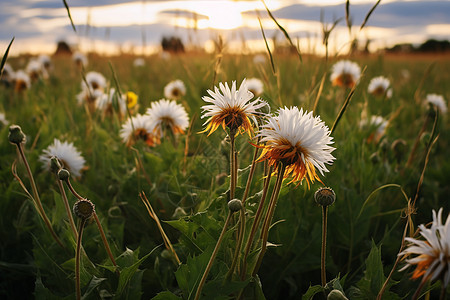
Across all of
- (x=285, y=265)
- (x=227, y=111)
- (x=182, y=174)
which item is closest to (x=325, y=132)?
(x=227, y=111)

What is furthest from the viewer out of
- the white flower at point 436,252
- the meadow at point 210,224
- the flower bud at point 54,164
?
the flower bud at point 54,164

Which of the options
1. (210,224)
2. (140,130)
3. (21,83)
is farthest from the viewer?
(21,83)

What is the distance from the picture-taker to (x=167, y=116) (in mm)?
1361

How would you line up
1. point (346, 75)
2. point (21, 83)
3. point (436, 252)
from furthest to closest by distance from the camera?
1. point (21, 83)
2. point (346, 75)
3. point (436, 252)

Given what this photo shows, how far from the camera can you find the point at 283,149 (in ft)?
2.21

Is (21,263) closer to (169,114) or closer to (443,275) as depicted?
(169,114)

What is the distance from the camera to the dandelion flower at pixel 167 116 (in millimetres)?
1355

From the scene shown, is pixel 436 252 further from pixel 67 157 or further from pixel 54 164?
pixel 67 157

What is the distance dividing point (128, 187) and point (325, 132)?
781 mm

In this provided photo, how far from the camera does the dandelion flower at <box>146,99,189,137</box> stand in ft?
4.45

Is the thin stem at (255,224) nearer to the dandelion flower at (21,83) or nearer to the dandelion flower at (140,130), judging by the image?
the dandelion flower at (140,130)

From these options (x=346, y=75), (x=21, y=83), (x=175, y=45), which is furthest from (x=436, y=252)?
(x=175, y=45)

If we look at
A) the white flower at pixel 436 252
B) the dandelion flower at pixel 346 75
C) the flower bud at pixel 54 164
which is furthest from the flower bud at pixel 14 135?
the dandelion flower at pixel 346 75

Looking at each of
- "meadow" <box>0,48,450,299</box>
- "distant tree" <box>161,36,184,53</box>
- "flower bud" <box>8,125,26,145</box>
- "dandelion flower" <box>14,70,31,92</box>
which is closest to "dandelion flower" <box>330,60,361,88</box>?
"meadow" <box>0,48,450,299</box>
